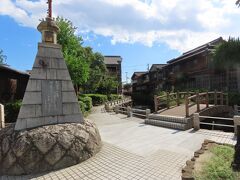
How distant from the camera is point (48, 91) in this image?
7367 millimetres

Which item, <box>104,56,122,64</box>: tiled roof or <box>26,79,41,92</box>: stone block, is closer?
<box>26,79,41,92</box>: stone block

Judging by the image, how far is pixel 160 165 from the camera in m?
5.98

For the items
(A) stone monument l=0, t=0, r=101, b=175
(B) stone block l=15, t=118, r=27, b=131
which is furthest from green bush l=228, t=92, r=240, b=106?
(B) stone block l=15, t=118, r=27, b=131

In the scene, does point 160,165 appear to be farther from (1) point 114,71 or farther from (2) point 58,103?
(1) point 114,71

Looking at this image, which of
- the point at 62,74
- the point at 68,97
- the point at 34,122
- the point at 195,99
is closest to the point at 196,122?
the point at 195,99

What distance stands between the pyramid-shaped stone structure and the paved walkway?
191 centimetres

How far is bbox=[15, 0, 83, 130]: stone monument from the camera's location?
6.96 m

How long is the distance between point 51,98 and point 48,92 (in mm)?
252

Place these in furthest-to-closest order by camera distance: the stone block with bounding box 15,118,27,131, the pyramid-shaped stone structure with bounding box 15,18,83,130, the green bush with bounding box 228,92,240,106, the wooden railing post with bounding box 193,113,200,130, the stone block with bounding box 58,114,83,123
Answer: the green bush with bounding box 228,92,240,106 < the wooden railing post with bounding box 193,113,200,130 < the stone block with bounding box 58,114,83,123 < the pyramid-shaped stone structure with bounding box 15,18,83,130 < the stone block with bounding box 15,118,27,131

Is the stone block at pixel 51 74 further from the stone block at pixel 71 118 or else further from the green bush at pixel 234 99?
the green bush at pixel 234 99

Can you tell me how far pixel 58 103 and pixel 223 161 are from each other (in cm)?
584

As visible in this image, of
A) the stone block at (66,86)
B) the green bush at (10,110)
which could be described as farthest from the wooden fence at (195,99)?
the green bush at (10,110)

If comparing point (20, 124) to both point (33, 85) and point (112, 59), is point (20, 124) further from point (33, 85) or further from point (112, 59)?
point (112, 59)

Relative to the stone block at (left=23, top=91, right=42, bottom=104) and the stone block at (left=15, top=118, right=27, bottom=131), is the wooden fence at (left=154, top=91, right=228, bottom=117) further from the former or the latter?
the stone block at (left=15, top=118, right=27, bottom=131)
